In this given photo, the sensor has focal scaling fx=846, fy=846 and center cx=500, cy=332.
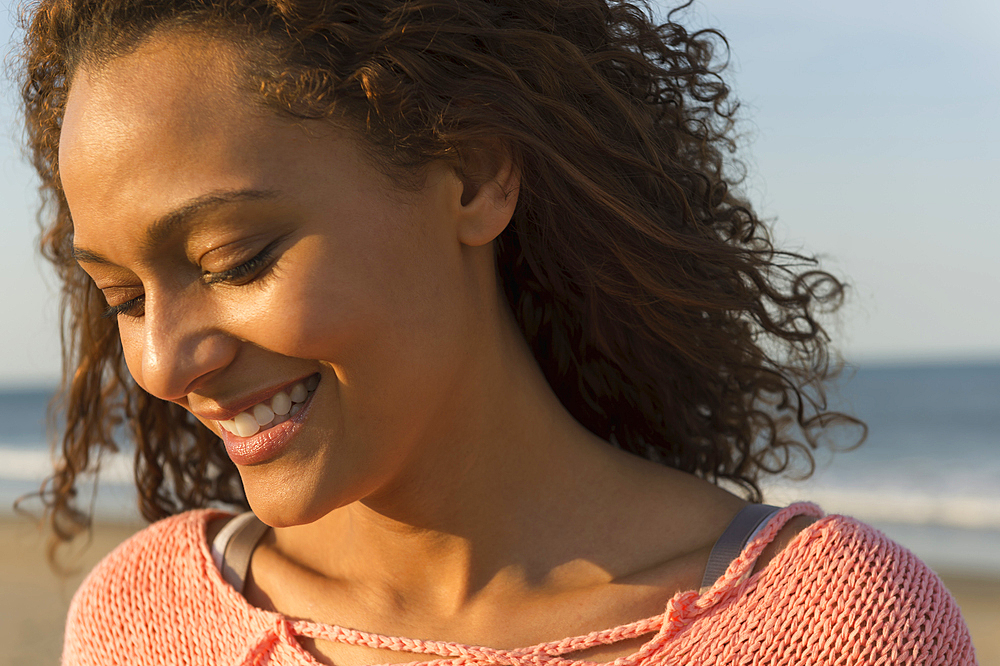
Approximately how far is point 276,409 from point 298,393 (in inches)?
2.2

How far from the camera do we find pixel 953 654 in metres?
1.64

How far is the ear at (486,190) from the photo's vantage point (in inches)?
65.8

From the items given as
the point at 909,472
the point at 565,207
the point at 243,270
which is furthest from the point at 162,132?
the point at 909,472

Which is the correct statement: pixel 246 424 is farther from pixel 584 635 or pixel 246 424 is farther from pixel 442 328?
pixel 584 635

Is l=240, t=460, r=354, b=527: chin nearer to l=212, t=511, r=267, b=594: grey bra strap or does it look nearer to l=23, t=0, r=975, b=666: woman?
l=23, t=0, r=975, b=666: woman

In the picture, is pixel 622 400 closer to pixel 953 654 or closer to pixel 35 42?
pixel 953 654

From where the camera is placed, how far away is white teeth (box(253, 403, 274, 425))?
1.55m

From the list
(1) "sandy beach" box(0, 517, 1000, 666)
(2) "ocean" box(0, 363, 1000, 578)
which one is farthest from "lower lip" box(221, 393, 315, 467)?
(1) "sandy beach" box(0, 517, 1000, 666)

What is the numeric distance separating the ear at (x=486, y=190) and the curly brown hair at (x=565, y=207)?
0.10 feet

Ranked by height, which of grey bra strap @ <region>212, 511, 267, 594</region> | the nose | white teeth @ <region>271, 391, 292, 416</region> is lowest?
grey bra strap @ <region>212, 511, 267, 594</region>

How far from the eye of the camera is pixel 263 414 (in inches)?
61.1

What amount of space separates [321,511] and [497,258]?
743mm

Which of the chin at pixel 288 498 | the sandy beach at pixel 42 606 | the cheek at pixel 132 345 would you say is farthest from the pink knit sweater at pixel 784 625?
the sandy beach at pixel 42 606

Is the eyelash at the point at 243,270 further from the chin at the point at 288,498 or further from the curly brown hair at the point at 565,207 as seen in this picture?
the chin at the point at 288,498
